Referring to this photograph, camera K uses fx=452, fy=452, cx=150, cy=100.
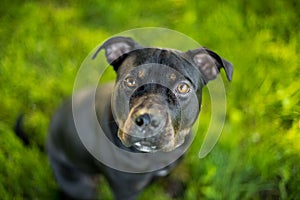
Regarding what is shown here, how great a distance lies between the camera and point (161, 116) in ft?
8.19

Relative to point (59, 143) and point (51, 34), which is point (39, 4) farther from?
point (59, 143)

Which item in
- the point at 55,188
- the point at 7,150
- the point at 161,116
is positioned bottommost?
the point at 55,188

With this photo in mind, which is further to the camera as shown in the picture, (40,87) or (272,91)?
(40,87)

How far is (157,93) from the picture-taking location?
2.63m

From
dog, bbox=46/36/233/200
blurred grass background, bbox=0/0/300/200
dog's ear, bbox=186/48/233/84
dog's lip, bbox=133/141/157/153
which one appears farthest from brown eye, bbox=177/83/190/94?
blurred grass background, bbox=0/0/300/200

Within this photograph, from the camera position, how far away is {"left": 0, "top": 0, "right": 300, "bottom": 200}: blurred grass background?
11.1 ft

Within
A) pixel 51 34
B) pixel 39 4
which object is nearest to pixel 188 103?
pixel 51 34

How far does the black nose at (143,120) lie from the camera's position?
2.44m

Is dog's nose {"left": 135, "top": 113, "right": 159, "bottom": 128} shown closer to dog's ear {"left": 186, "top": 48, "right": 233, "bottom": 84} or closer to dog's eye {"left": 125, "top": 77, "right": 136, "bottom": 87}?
dog's eye {"left": 125, "top": 77, "right": 136, "bottom": 87}

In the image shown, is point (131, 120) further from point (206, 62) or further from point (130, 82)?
point (206, 62)

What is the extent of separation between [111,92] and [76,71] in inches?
50.9

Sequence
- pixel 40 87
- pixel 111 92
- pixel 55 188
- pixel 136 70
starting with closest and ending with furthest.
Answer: pixel 136 70, pixel 111 92, pixel 55 188, pixel 40 87

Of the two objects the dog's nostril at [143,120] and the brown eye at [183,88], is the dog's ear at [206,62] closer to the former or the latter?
the brown eye at [183,88]

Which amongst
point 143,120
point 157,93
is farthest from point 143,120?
point 157,93
